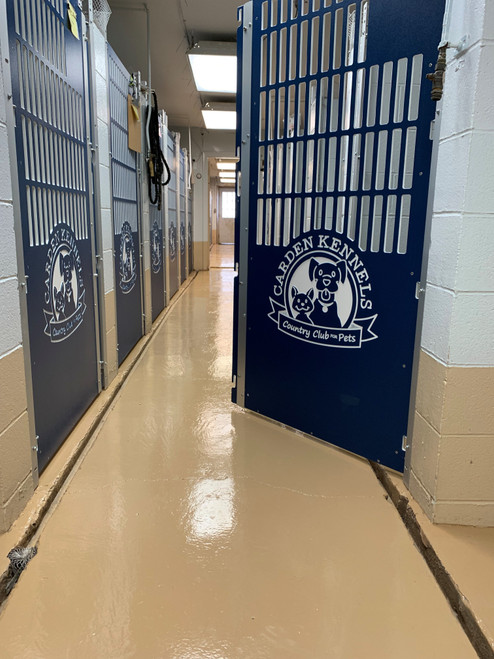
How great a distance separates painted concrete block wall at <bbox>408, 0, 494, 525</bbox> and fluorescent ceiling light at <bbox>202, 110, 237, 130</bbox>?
20.8 ft

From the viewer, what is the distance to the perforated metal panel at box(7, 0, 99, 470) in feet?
6.47

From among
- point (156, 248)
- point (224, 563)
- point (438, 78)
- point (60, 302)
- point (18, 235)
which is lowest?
point (224, 563)

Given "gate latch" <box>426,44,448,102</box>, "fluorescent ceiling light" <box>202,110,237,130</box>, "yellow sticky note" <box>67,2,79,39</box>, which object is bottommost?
"gate latch" <box>426,44,448,102</box>

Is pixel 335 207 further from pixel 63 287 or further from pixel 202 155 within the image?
pixel 202 155

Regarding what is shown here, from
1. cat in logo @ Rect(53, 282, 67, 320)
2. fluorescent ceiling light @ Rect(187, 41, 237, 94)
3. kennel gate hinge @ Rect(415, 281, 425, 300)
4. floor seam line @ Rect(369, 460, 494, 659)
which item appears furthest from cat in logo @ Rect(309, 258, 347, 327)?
fluorescent ceiling light @ Rect(187, 41, 237, 94)

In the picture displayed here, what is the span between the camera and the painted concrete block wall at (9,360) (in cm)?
167

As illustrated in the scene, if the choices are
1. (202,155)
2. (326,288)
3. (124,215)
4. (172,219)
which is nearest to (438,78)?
(326,288)

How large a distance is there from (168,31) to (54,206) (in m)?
3.82

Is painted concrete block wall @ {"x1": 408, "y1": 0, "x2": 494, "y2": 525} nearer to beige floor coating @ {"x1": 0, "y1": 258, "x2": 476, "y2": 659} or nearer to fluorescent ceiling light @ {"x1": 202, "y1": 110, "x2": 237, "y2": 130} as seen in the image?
beige floor coating @ {"x1": 0, "y1": 258, "x2": 476, "y2": 659}

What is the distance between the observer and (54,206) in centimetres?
229

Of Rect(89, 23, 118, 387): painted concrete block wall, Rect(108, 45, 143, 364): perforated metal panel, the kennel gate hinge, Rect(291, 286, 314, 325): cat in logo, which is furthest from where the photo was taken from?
Rect(108, 45, 143, 364): perforated metal panel

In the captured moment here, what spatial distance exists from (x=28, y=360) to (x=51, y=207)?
0.75m

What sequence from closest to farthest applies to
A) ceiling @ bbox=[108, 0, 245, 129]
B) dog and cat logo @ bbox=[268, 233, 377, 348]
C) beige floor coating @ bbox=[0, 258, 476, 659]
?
beige floor coating @ bbox=[0, 258, 476, 659], dog and cat logo @ bbox=[268, 233, 377, 348], ceiling @ bbox=[108, 0, 245, 129]

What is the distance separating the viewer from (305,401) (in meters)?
2.54
